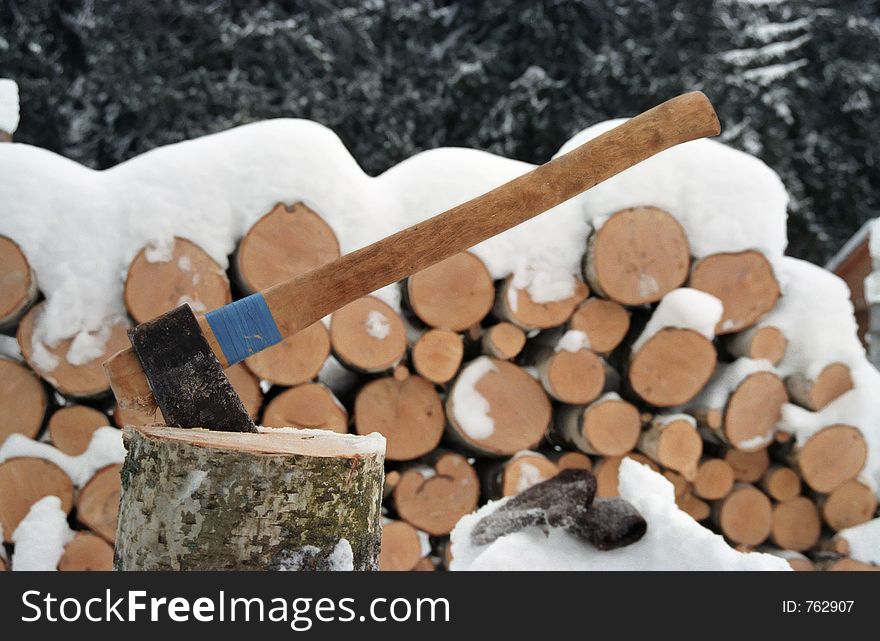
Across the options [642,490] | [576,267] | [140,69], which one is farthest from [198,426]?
[140,69]

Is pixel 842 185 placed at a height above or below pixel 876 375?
below

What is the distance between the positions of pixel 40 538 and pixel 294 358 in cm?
89

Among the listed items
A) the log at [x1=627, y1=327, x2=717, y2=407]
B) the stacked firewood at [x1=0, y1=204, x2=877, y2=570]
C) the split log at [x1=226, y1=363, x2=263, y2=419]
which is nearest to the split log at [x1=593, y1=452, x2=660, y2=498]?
the stacked firewood at [x1=0, y1=204, x2=877, y2=570]

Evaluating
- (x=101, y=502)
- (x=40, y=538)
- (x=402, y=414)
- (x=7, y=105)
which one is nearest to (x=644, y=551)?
(x=402, y=414)

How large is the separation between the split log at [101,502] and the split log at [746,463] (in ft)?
6.81

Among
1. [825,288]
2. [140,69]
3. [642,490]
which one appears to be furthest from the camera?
[140,69]

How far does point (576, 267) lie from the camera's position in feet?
7.58

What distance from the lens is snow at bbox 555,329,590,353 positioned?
2250mm

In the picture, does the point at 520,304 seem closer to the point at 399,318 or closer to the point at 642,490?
the point at 399,318

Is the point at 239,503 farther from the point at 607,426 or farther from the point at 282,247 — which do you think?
the point at 607,426

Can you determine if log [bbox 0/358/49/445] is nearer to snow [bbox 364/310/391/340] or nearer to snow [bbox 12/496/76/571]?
snow [bbox 12/496/76/571]

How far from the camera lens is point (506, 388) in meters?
2.28

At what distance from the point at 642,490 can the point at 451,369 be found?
0.78m
